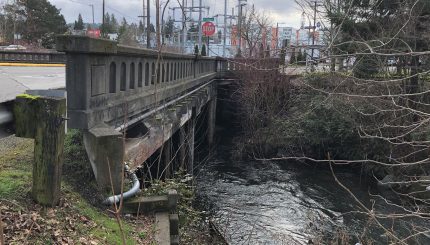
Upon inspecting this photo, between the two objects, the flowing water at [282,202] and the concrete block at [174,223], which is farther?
the flowing water at [282,202]

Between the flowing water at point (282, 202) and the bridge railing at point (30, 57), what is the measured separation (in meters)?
13.3

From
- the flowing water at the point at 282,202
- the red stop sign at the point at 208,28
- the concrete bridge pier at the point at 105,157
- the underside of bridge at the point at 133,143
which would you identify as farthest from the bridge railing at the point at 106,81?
the red stop sign at the point at 208,28

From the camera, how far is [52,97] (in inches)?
153

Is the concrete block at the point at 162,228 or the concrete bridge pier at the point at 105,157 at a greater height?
the concrete bridge pier at the point at 105,157

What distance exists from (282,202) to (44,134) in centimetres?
1166

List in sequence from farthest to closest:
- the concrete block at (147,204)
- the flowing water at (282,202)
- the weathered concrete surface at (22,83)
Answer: the flowing water at (282,202)
the weathered concrete surface at (22,83)
the concrete block at (147,204)

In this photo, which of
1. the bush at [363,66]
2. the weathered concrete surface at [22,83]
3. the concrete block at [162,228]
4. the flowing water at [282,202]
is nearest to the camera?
the bush at [363,66]

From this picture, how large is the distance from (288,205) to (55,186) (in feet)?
36.4

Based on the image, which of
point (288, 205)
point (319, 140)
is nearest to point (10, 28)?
point (319, 140)

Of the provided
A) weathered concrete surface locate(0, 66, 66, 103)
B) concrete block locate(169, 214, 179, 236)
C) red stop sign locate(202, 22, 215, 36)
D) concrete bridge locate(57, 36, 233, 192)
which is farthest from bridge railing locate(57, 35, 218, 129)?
red stop sign locate(202, 22, 215, 36)

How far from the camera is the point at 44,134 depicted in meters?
3.91

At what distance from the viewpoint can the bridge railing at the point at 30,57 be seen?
25250mm

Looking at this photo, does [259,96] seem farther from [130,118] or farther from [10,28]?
[10,28]

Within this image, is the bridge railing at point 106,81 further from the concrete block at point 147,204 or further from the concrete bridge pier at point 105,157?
the concrete block at point 147,204
